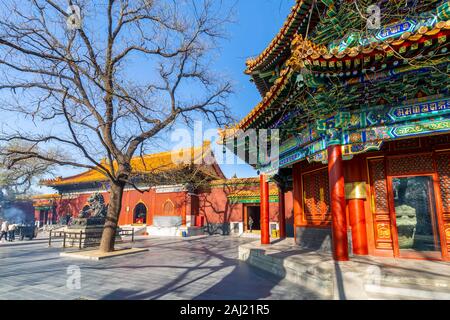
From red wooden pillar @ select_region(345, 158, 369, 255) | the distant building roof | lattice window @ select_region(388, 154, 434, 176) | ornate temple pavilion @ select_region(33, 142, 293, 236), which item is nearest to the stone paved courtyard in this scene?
red wooden pillar @ select_region(345, 158, 369, 255)

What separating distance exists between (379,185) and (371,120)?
1.54m

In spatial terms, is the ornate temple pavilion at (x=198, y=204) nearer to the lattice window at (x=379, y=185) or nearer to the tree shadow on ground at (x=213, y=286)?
the tree shadow on ground at (x=213, y=286)

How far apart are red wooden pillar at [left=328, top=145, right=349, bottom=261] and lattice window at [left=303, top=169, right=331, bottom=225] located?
1.85 metres

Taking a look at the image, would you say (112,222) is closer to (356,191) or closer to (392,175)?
(356,191)

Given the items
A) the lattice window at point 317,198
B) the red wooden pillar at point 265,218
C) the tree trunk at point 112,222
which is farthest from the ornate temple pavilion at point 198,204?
the lattice window at point 317,198

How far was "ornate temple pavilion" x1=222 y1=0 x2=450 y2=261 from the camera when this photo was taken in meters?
4.32

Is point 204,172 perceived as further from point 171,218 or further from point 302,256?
point 302,256

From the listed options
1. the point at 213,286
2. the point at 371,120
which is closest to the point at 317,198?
the point at 371,120

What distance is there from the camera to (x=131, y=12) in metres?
9.56

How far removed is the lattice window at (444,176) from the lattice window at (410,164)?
140mm

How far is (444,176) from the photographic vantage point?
210 inches
